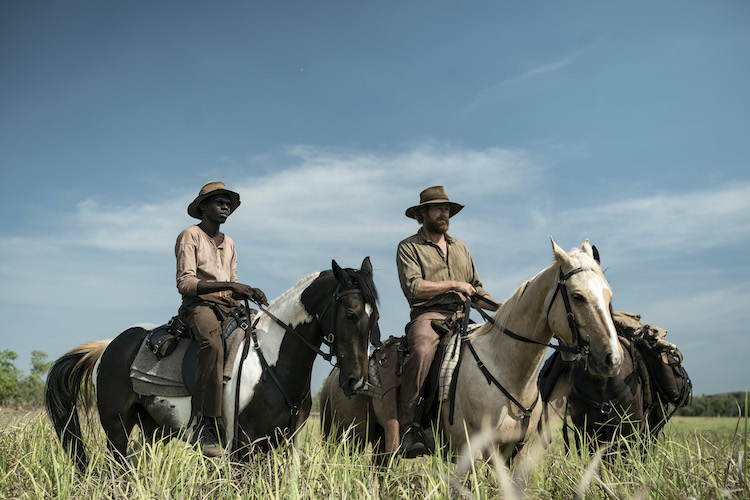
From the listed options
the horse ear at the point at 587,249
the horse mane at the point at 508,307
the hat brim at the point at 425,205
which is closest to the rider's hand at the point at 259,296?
the hat brim at the point at 425,205

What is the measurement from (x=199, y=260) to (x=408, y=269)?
94.6 inches

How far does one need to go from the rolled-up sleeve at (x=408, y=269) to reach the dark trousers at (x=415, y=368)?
1.51 ft

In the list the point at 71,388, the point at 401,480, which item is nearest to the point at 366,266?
the point at 401,480

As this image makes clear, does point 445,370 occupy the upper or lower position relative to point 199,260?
lower

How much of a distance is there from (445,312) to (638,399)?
11.1 feet

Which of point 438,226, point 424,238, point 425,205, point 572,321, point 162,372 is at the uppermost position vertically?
point 425,205

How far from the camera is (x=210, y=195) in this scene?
7129mm

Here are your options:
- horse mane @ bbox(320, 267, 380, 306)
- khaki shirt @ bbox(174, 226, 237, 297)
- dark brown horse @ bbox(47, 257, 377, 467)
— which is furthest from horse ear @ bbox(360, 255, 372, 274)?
khaki shirt @ bbox(174, 226, 237, 297)

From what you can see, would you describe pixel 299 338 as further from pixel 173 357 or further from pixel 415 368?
pixel 173 357

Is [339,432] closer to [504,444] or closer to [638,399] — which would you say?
[504,444]

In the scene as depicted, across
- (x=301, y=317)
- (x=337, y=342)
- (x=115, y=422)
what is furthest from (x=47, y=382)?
(x=337, y=342)

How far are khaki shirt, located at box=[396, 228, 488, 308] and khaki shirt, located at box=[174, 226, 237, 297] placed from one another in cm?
206

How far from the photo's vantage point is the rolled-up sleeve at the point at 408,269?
675cm

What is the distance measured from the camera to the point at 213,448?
5.85 m
